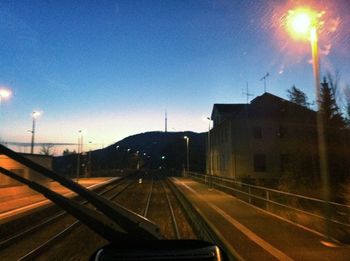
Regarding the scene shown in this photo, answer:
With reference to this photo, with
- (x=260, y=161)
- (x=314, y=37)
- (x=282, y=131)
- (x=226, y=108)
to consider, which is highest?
(x=226, y=108)

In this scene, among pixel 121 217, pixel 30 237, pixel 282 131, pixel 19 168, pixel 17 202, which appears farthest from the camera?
pixel 282 131

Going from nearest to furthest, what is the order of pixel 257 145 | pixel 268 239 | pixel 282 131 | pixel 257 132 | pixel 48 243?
pixel 268 239 < pixel 48 243 < pixel 257 145 < pixel 257 132 < pixel 282 131

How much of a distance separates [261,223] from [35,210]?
488 inches

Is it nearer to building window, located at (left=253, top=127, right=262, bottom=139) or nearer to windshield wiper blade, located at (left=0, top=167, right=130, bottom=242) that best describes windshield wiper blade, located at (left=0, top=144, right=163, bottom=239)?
windshield wiper blade, located at (left=0, top=167, right=130, bottom=242)

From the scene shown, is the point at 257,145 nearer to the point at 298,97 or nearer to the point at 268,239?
the point at 298,97

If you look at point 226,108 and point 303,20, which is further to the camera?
point 226,108

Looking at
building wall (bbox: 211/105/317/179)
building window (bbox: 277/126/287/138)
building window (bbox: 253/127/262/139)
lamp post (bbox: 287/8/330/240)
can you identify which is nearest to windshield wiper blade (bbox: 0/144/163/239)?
lamp post (bbox: 287/8/330/240)

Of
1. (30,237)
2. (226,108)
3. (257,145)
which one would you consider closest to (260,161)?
(257,145)

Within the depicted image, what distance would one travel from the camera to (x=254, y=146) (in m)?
48.4

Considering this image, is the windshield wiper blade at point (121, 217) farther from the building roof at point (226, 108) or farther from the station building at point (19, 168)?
the building roof at point (226, 108)

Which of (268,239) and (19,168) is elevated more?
(19,168)

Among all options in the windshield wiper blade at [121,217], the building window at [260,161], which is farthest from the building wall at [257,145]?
the windshield wiper blade at [121,217]

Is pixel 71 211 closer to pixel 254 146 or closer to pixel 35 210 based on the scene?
pixel 35 210

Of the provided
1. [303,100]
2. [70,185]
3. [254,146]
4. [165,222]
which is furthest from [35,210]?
[254,146]
